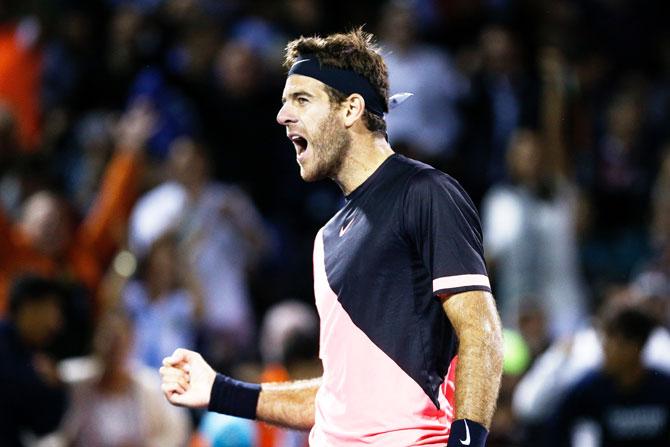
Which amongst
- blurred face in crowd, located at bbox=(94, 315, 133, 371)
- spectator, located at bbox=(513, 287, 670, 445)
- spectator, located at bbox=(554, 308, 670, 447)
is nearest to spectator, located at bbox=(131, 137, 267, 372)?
blurred face in crowd, located at bbox=(94, 315, 133, 371)

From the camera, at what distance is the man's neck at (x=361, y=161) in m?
4.06

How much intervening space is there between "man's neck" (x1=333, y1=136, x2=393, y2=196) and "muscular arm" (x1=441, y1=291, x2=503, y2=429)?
580 millimetres

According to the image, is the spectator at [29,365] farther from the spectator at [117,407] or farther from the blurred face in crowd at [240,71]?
the blurred face in crowd at [240,71]

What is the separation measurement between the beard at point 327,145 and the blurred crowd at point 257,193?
10.3ft

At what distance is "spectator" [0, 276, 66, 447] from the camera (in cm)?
713

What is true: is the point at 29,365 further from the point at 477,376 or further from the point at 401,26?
the point at 401,26

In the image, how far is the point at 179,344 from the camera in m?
8.88

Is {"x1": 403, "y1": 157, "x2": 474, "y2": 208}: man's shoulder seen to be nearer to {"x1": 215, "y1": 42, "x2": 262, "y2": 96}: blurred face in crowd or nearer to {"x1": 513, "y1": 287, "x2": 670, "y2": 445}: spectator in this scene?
{"x1": 513, "y1": 287, "x2": 670, "y2": 445}: spectator

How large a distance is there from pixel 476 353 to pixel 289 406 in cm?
97

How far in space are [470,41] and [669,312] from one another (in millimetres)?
3287

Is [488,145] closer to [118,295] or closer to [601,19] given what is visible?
[601,19]

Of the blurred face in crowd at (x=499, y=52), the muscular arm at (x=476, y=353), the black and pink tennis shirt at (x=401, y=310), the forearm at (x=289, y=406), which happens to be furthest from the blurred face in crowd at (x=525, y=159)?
the muscular arm at (x=476, y=353)

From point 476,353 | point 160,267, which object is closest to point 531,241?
point 160,267

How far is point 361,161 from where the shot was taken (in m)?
4.06
